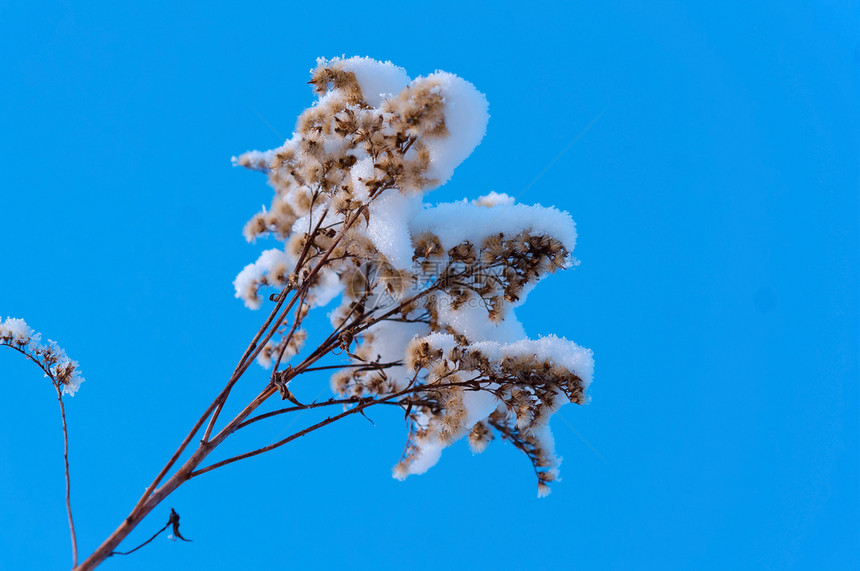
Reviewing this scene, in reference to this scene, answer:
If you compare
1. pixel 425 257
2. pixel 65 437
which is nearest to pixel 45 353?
pixel 65 437

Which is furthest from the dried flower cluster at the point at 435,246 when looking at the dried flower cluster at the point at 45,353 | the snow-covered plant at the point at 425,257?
the dried flower cluster at the point at 45,353

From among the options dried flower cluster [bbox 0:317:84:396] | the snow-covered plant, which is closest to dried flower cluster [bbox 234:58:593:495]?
the snow-covered plant

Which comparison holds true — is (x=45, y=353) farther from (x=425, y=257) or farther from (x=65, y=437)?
(x=425, y=257)

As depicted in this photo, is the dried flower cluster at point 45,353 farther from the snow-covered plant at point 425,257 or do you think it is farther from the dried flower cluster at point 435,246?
the dried flower cluster at point 435,246

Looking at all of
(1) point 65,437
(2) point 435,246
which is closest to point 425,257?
(2) point 435,246

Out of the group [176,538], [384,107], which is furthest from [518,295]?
[176,538]

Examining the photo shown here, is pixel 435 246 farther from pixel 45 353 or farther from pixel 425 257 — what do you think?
pixel 45 353
